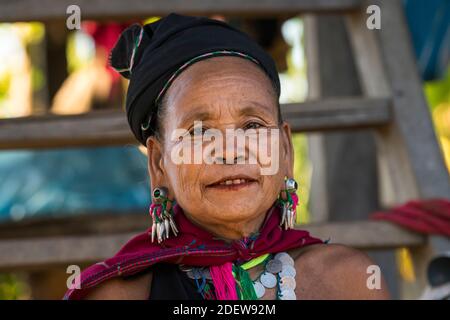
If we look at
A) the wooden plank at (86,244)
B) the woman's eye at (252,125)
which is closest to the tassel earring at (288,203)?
the woman's eye at (252,125)

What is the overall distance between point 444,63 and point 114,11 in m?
2.32

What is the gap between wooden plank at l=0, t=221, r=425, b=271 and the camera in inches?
137

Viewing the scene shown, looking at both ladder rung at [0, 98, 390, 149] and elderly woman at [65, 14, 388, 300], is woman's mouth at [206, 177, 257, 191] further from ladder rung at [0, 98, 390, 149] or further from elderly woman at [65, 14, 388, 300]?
ladder rung at [0, 98, 390, 149]

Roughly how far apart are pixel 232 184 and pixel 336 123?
60.0 inches

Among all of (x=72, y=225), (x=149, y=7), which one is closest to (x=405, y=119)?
(x=149, y=7)

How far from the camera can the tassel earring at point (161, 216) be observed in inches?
98.4

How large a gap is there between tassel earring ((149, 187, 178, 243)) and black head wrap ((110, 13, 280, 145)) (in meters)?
0.21

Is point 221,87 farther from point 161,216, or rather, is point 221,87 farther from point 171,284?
point 171,284

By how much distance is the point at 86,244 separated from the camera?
3516 millimetres

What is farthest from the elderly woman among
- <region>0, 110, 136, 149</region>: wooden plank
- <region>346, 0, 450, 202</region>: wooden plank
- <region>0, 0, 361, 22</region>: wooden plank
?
<region>0, 0, 361, 22</region>: wooden plank

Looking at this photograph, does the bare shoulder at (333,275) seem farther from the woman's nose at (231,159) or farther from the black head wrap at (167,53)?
the black head wrap at (167,53)

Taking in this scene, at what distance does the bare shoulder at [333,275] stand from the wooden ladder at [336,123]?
99 centimetres

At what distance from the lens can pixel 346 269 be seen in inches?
99.7
